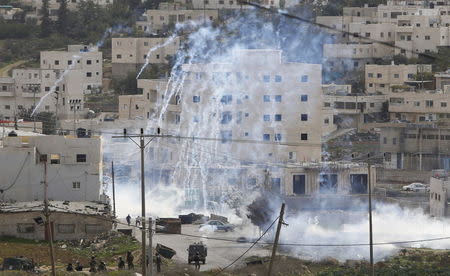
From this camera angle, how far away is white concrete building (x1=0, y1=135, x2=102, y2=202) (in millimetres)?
36844

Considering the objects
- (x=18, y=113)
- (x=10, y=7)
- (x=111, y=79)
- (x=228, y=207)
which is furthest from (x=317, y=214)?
(x=10, y=7)

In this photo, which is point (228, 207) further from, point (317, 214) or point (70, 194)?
point (70, 194)

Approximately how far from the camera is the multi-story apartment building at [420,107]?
171 feet

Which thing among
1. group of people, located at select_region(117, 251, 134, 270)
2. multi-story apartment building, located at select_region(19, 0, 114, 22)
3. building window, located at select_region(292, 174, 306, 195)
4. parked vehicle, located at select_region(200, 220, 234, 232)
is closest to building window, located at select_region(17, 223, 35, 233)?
Result: group of people, located at select_region(117, 251, 134, 270)

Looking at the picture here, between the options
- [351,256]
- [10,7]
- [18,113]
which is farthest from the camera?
[10,7]

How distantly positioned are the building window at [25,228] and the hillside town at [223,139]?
0.03 m

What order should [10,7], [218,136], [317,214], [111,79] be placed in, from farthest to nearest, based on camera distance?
[10,7] → [111,79] → [218,136] → [317,214]

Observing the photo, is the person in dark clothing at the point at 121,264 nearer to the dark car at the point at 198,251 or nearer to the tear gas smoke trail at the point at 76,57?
the dark car at the point at 198,251

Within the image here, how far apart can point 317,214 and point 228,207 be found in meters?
2.80

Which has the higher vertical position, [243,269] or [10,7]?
[10,7]

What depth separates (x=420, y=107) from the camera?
173 feet

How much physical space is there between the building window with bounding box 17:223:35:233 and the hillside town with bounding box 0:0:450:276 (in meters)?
0.03

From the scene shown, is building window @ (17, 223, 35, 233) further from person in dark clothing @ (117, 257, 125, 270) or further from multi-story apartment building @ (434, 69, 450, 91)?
multi-story apartment building @ (434, 69, 450, 91)

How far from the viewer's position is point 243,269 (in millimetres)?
32250
